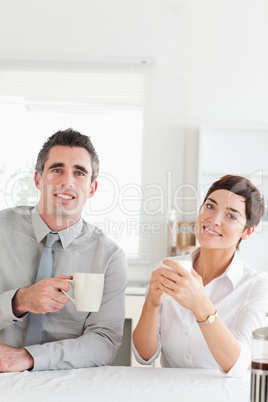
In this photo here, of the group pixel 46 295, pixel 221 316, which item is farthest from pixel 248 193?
pixel 46 295

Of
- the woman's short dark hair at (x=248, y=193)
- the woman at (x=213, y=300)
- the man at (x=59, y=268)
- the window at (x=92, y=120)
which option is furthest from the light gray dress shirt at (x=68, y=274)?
the window at (x=92, y=120)

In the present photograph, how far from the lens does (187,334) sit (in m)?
1.41

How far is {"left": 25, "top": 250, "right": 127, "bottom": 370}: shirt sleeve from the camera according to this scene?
50.0 inches

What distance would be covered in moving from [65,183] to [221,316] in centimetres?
61

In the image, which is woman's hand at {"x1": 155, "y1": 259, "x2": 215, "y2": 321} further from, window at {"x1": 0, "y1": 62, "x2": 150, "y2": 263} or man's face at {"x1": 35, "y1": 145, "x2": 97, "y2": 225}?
window at {"x1": 0, "y1": 62, "x2": 150, "y2": 263}

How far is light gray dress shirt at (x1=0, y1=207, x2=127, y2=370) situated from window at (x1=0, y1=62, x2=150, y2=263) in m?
1.86

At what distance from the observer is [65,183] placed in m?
1.57

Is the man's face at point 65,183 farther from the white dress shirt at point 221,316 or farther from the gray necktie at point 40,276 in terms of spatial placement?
the white dress shirt at point 221,316

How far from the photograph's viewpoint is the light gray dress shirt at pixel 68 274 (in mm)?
1358

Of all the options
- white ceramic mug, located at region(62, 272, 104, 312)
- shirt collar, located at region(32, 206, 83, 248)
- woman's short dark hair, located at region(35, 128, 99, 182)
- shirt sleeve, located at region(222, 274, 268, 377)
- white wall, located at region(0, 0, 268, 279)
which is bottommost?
shirt sleeve, located at region(222, 274, 268, 377)

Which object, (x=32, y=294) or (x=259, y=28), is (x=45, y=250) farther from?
(x=259, y=28)

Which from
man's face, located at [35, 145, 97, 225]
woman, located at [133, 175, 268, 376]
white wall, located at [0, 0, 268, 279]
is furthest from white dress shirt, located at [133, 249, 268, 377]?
white wall, located at [0, 0, 268, 279]

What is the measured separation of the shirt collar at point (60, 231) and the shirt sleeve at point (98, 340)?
0.15 metres

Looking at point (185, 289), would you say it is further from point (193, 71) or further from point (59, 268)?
point (193, 71)
